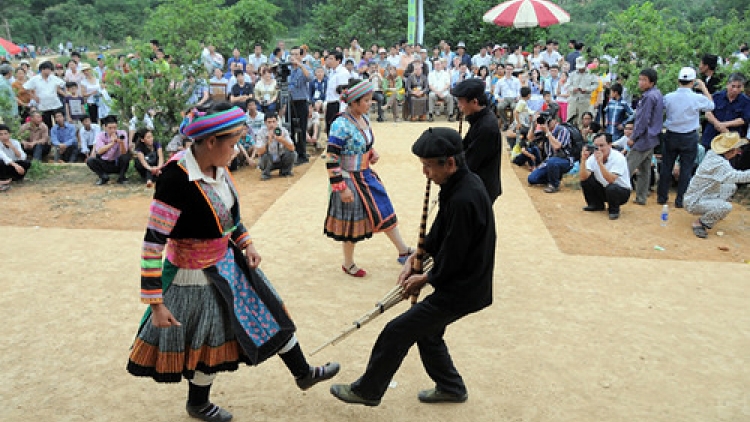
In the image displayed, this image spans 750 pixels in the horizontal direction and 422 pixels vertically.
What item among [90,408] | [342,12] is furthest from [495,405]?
[342,12]

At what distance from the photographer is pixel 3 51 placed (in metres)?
14.2

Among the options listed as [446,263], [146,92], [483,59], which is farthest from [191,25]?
[446,263]

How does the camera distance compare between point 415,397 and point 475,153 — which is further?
point 475,153

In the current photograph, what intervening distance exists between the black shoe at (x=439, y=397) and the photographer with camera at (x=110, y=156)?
23.8 ft

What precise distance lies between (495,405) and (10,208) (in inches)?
280

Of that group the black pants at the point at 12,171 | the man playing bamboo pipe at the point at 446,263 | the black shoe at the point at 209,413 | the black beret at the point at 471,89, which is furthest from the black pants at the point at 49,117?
the man playing bamboo pipe at the point at 446,263

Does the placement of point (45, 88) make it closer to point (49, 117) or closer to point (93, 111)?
point (49, 117)

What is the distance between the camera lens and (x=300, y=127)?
430 inches

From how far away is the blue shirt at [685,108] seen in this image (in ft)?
25.6

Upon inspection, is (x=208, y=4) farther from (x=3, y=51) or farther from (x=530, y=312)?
(x=530, y=312)

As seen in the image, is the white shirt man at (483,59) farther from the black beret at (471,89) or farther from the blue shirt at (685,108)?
the black beret at (471,89)

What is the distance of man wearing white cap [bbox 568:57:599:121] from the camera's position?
12008mm

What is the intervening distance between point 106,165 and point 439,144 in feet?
25.1

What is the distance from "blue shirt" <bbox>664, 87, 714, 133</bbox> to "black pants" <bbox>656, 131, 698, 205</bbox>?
111 mm
